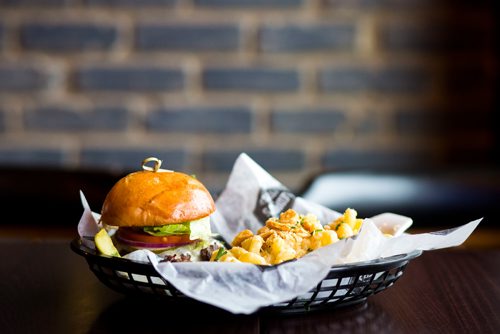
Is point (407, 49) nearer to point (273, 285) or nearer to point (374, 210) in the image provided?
point (374, 210)

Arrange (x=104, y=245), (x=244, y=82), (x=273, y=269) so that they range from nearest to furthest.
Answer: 1. (x=273, y=269)
2. (x=104, y=245)
3. (x=244, y=82)

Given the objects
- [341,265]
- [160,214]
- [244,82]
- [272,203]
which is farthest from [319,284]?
[244,82]

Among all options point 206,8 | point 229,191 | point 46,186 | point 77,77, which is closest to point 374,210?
point 229,191

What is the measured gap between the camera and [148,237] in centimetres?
107

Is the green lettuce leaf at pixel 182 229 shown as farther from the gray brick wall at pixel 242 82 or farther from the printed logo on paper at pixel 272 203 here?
the gray brick wall at pixel 242 82

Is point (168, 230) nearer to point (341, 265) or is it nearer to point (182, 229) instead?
point (182, 229)

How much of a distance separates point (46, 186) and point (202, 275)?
4.30 ft

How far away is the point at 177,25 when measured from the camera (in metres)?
2.64

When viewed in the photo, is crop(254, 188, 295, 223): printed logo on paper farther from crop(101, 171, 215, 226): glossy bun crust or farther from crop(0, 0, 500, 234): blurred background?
crop(0, 0, 500, 234): blurred background

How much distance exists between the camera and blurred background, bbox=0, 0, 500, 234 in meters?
2.64

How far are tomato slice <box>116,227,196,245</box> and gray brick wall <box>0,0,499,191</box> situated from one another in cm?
159

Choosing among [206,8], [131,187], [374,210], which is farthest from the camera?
[206,8]

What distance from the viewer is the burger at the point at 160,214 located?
1.04 meters

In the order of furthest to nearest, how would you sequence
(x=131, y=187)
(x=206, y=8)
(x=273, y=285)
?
(x=206, y=8), (x=131, y=187), (x=273, y=285)
